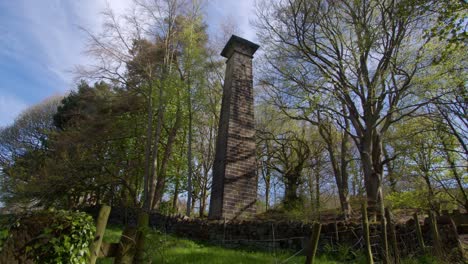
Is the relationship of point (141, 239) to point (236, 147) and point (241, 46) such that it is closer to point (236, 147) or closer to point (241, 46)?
point (236, 147)

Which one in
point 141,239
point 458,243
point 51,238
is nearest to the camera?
point 51,238

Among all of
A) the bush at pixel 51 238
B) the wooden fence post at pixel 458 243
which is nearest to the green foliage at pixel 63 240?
the bush at pixel 51 238

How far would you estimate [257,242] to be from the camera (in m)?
7.26

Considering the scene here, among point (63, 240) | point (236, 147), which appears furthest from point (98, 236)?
point (236, 147)

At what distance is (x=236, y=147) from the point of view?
947cm

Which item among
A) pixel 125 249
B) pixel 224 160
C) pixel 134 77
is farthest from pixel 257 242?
pixel 134 77

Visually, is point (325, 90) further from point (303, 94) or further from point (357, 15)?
point (357, 15)

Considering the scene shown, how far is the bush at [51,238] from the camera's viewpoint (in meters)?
2.05

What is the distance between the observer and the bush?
2051 millimetres

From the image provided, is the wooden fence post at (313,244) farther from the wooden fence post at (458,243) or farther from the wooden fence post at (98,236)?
the wooden fence post at (458,243)

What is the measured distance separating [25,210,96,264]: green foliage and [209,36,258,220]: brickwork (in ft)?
21.4

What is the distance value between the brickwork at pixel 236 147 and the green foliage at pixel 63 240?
21.4ft

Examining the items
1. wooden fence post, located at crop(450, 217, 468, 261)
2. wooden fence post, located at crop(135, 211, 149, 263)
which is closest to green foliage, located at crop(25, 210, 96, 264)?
wooden fence post, located at crop(135, 211, 149, 263)

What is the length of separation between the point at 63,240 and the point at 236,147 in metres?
7.46
